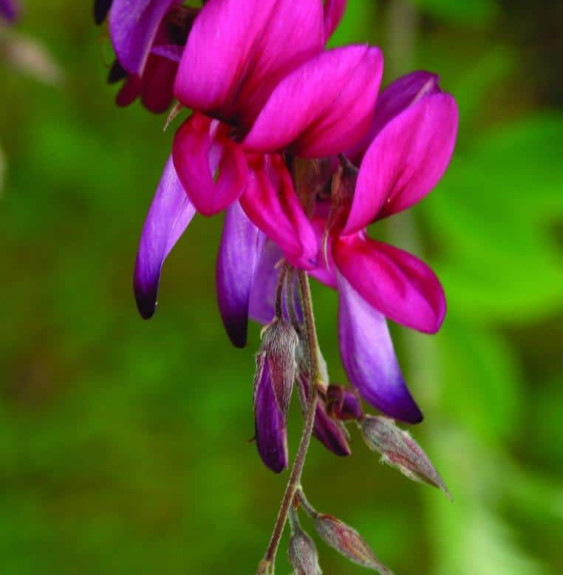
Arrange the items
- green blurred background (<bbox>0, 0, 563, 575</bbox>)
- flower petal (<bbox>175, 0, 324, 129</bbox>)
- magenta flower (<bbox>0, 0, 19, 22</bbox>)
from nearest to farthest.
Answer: flower petal (<bbox>175, 0, 324, 129</bbox>) → magenta flower (<bbox>0, 0, 19, 22</bbox>) → green blurred background (<bbox>0, 0, 563, 575</bbox>)

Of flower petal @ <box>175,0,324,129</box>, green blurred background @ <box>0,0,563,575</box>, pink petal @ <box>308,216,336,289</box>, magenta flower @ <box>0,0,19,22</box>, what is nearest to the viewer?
flower petal @ <box>175,0,324,129</box>

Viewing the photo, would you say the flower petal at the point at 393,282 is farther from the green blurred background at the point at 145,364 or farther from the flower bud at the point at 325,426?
the green blurred background at the point at 145,364

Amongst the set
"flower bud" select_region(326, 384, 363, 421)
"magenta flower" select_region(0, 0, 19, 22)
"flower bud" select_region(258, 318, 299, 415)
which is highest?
"flower bud" select_region(258, 318, 299, 415)

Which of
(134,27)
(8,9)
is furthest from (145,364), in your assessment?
(134,27)

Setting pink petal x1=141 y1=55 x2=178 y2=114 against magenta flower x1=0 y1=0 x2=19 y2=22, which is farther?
magenta flower x1=0 y1=0 x2=19 y2=22

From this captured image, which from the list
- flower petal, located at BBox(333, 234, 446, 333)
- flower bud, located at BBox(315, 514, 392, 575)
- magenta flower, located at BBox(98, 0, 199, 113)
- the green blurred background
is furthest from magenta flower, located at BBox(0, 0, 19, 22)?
the green blurred background

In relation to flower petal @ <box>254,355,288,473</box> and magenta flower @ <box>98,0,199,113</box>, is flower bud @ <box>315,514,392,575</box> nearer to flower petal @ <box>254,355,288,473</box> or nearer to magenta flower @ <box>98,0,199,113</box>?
flower petal @ <box>254,355,288,473</box>

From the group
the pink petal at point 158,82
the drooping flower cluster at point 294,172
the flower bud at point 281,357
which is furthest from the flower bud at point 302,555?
the pink petal at point 158,82
